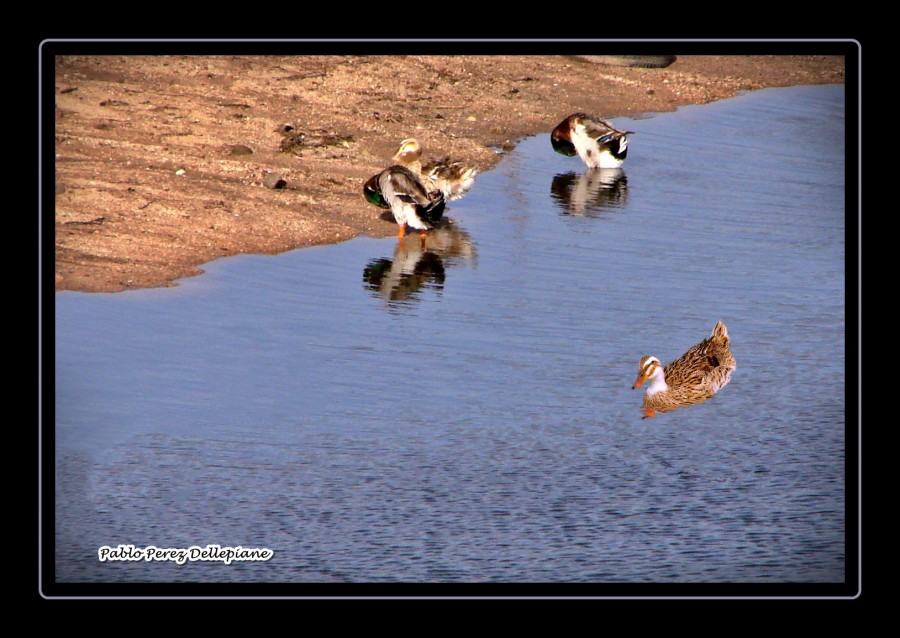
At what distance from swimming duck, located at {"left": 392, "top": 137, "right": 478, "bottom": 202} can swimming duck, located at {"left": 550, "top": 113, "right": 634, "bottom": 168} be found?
2.63 m

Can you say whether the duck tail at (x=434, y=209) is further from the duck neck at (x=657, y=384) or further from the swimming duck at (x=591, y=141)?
the duck neck at (x=657, y=384)

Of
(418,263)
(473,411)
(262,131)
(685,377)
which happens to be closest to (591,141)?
(262,131)

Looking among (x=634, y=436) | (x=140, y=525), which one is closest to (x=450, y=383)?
(x=634, y=436)

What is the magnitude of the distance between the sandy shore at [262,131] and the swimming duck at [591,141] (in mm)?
1074

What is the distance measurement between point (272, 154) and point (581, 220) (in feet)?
13.0

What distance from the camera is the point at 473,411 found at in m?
10.3

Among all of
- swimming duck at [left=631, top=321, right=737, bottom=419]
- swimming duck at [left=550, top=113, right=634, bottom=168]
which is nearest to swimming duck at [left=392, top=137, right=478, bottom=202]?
swimming duck at [left=550, top=113, right=634, bottom=168]

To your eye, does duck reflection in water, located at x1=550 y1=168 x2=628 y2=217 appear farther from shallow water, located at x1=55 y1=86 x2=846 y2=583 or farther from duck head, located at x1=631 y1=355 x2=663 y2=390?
duck head, located at x1=631 y1=355 x2=663 y2=390

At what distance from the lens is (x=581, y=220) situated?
1605 centimetres

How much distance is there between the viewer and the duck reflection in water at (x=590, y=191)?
54.7 feet

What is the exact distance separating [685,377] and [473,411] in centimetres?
183

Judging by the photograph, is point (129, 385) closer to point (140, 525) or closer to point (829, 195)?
point (140, 525)

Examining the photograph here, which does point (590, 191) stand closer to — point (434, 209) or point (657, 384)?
point (434, 209)

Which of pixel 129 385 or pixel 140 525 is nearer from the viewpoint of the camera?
pixel 140 525
